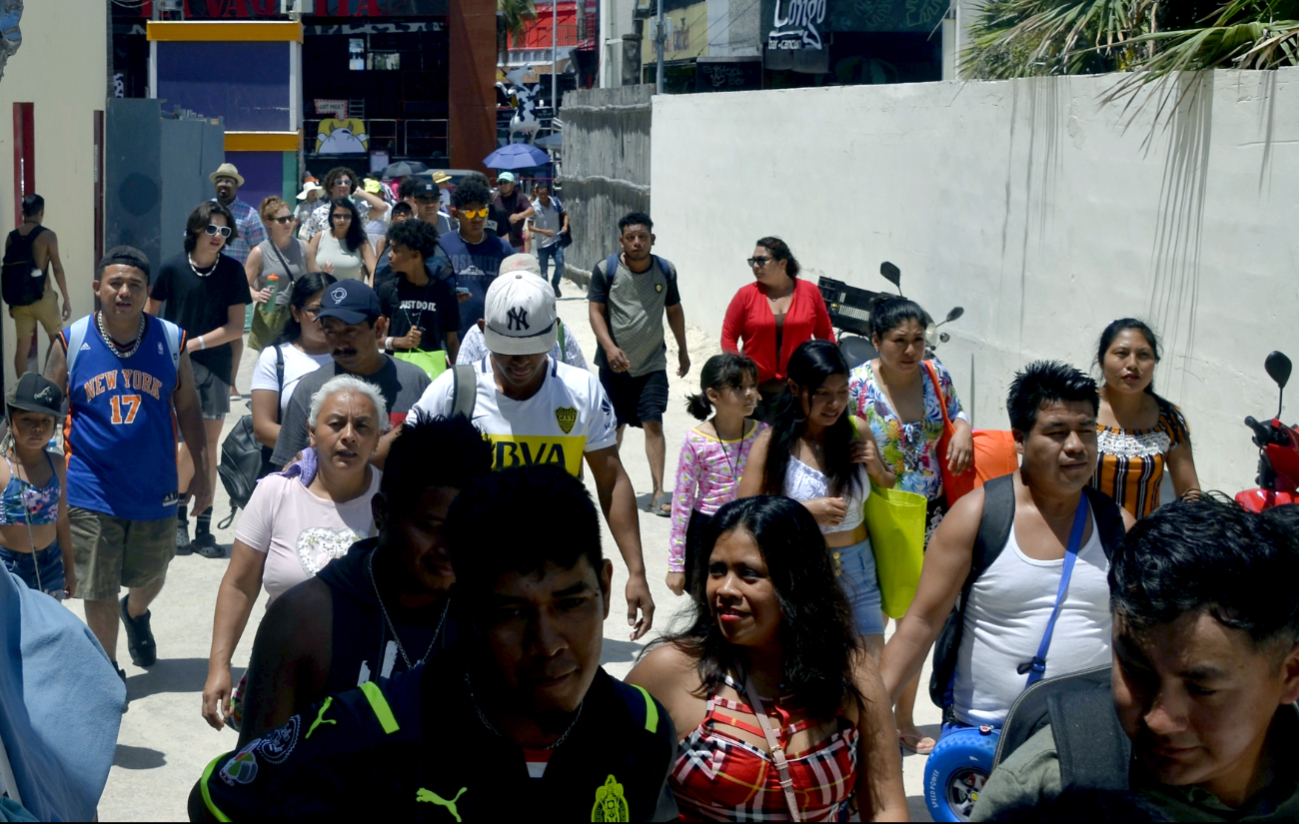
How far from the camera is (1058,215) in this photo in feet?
31.1

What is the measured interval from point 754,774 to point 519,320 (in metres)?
2.38

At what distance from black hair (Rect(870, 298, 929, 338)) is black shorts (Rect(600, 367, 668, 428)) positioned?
349 centimetres

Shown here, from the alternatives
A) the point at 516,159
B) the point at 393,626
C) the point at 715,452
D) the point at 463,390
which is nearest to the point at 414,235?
the point at 715,452

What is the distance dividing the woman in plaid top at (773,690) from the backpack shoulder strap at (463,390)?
1.85 metres

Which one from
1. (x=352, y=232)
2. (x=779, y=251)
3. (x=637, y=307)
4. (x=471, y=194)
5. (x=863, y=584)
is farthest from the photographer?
(x=352, y=232)

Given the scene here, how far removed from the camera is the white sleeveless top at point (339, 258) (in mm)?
11469

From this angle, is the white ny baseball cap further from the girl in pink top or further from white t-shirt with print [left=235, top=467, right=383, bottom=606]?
the girl in pink top

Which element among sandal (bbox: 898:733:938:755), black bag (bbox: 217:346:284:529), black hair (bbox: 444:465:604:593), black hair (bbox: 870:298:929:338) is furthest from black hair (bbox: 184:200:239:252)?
black hair (bbox: 444:465:604:593)

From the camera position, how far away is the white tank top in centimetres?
397

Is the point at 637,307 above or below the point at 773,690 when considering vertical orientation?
above

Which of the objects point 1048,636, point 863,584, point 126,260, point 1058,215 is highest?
point 1058,215

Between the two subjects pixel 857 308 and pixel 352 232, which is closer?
pixel 857 308

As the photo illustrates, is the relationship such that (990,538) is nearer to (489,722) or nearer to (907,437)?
(907,437)

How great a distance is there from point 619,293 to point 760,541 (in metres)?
6.69
